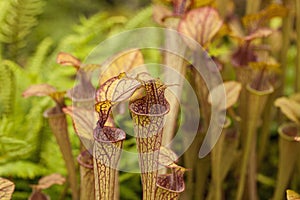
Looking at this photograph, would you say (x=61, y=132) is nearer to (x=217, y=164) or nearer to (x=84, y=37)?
(x=217, y=164)

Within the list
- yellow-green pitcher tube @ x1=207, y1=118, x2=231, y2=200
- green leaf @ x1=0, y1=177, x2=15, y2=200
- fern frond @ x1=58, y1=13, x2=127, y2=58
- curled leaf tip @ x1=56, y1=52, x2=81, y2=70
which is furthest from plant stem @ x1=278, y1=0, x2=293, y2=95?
green leaf @ x1=0, y1=177, x2=15, y2=200

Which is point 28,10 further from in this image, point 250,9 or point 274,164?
point 274,164

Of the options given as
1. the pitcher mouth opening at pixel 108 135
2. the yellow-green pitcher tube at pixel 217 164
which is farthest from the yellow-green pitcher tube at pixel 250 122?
the pitcher mouth opening at pixel 108 135

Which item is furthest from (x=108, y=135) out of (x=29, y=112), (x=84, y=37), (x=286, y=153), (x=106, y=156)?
(x=84, y=37)

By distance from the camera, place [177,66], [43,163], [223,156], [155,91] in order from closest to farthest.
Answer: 1. [155,91]
2. [177,66]
3. [223,156]
4. [43,163]

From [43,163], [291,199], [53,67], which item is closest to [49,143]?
[43,163]

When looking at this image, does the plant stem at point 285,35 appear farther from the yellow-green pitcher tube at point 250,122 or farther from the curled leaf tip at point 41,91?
the curled leaf tip at point 41,91

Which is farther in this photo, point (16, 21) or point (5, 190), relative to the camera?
point (16, 21)

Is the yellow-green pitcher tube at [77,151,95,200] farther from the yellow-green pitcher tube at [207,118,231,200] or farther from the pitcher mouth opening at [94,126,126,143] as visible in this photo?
the yellow-green pitcher tube at [207,118,231,200]
